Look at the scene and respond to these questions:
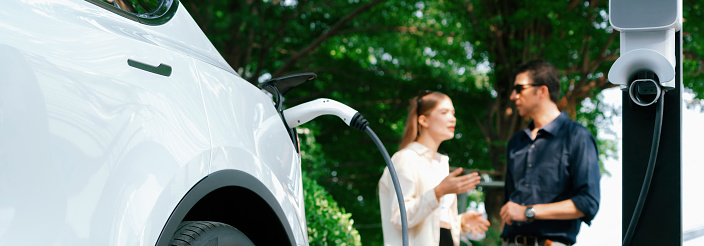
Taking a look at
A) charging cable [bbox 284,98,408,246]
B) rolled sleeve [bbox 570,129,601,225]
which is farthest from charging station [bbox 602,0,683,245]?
rolled sleeve [bbox 570,129,601,225]

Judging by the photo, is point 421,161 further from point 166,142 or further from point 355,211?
point 355,211

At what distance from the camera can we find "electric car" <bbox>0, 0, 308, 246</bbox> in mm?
1083

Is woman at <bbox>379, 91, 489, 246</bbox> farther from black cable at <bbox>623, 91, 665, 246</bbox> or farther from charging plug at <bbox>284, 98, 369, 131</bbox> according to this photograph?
black cable at <bbox>623, 91, 665, 246</bbox>

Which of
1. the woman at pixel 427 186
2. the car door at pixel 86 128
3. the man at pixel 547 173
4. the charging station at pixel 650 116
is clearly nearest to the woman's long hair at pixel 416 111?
the woman at pixel 427 186

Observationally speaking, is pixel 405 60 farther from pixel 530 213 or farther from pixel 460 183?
pixel 460 183

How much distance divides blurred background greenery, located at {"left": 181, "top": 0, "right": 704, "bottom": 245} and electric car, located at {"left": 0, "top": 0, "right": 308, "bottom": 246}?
21.3 ft

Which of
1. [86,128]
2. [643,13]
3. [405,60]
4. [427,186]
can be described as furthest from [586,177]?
[405,60]

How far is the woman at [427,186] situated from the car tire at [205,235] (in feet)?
5.61

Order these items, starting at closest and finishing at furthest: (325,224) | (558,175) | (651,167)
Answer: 1. (651,167)
2. (558,175)
3. (325,224)

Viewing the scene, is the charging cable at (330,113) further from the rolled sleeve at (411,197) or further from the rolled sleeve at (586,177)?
the rolled sleeve at (586,177)

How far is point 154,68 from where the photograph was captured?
147 centimetres

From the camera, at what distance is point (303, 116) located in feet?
7.73

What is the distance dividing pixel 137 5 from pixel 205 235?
1.93 feet

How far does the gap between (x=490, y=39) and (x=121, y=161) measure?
34.8ft
